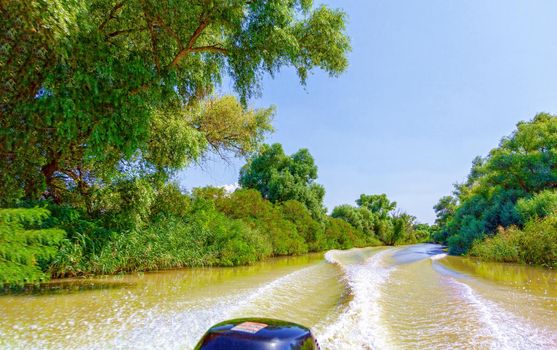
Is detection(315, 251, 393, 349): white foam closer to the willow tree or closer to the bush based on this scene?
the willow tree

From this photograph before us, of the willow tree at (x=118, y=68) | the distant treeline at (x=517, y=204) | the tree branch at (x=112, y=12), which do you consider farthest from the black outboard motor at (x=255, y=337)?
the distant treeline at (x=517, y=204)

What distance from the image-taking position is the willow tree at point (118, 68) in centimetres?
828

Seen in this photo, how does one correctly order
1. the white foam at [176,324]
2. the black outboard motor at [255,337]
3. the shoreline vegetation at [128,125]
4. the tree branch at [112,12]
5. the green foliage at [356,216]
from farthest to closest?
1. the green foliage at [356,216]
2. the tree branch at [112,12]
3. the shoreline vegetation at [128,125]
4. the white foam at [176,324]
5. the black outboard motor at [255,337]

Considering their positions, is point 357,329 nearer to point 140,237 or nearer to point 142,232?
point 140,237

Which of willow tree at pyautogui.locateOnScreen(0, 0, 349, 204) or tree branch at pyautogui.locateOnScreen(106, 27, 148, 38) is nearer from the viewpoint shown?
willow tree at pyautogui.locateOnScreen(0, 0, 349, 204)

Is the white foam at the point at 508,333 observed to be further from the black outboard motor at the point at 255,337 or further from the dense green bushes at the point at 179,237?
the dense green bushes at the point at 179,237

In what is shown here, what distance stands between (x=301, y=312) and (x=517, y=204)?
1902cm

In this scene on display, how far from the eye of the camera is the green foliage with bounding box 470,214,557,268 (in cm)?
1453

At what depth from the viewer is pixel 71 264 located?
989 centimetres

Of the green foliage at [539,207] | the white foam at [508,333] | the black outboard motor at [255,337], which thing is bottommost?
the white foam at [508,333]

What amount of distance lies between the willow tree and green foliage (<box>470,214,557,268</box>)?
1128cm

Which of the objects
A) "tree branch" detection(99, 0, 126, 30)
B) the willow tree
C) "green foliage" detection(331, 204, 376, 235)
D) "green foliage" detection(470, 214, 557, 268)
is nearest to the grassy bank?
the willow tree

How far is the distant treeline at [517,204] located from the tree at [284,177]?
556 inches

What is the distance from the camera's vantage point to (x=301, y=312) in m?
6.46
